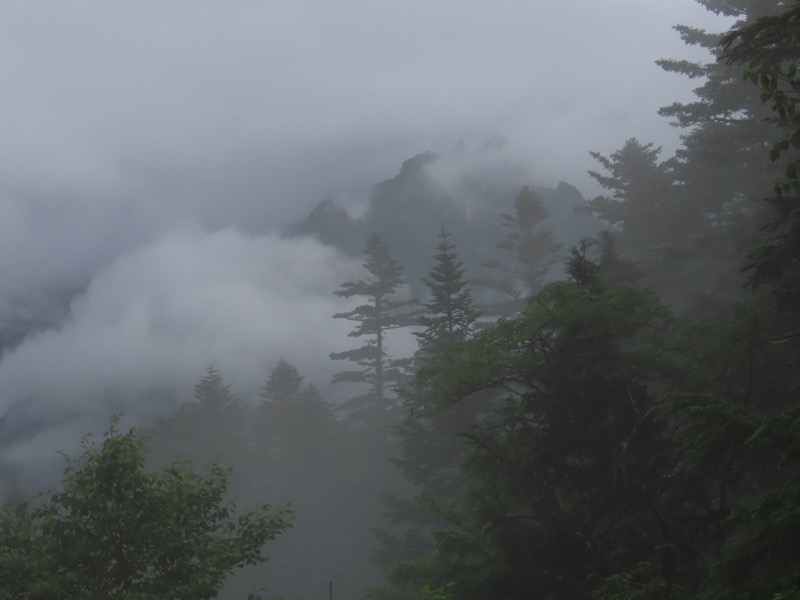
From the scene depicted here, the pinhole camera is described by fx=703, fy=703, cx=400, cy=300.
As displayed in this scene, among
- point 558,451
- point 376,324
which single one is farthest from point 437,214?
point 558,451

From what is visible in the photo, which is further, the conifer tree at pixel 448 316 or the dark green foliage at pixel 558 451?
the conifer tree at pixel 448 316

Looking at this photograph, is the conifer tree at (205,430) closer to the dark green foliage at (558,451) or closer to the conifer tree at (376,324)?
the conifer tree at (376,324)

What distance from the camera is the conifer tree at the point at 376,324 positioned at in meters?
56.1

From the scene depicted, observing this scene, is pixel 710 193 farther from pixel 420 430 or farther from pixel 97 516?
pixel 97 516

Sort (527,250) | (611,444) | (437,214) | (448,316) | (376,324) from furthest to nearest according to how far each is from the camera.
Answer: (437,214)
(376,324)
(527,250)
(448,316)
(611,444)

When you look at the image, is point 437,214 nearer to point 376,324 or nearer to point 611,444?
point 376,324

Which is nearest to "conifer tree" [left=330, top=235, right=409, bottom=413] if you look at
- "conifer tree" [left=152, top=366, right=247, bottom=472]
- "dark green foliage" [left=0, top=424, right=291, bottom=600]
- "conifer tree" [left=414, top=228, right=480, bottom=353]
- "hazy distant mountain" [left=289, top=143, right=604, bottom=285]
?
"conifer tree" [left=152, top=366, right=247, bottom=472]

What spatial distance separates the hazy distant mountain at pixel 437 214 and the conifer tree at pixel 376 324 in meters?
34.6

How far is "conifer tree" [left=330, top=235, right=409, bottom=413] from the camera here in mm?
56094

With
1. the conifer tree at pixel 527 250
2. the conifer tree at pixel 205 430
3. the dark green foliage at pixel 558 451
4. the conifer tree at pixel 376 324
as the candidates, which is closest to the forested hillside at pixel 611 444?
the dark green foliage at pixel 558 451

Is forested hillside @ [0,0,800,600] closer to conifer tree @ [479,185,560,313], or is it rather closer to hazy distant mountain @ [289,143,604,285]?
conifer tree @ [479,185,560,313]

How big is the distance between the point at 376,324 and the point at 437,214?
51555 millimetres

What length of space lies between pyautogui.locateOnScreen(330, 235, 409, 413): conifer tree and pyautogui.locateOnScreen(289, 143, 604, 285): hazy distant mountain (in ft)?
113

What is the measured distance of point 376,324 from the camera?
56094mm
